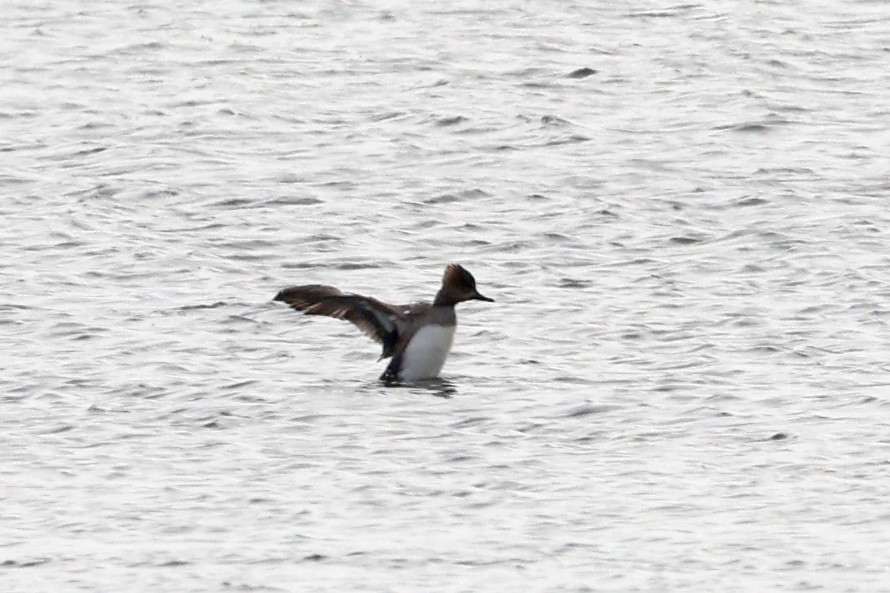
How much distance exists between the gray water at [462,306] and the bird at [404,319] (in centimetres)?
33

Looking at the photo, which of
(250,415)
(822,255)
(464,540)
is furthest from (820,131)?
(464,540)

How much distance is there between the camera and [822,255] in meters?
20.4

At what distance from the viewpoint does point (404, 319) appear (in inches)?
655

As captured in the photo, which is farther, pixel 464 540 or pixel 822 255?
pixel 822 255

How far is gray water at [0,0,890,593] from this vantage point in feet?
40.0

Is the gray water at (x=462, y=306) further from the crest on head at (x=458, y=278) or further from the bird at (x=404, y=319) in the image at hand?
the crest on head at (x=458, y=278)

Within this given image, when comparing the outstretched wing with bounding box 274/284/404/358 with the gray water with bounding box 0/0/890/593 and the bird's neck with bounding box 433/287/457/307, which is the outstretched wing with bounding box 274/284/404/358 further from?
the gray water with bounding box 0/0/890/593

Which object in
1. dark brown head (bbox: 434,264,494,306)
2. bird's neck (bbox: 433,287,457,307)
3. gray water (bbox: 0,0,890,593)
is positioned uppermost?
dark brown head (bbox: 434,264,494,306)

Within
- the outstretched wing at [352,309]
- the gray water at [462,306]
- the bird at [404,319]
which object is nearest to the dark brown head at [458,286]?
the bird at [404,319]

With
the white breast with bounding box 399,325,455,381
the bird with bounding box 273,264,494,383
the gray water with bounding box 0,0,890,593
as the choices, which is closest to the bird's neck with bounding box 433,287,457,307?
the bird with bounding box 273,264,494,383

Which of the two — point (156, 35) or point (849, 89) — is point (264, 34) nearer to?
point (156, 35)

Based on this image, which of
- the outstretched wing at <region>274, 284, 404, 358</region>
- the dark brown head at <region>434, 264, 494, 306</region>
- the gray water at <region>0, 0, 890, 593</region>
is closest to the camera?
the gray water at <region>0, 0, 890, 593</region>

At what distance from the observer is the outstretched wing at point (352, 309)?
1623 centimetres

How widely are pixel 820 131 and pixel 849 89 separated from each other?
282 centimetres
